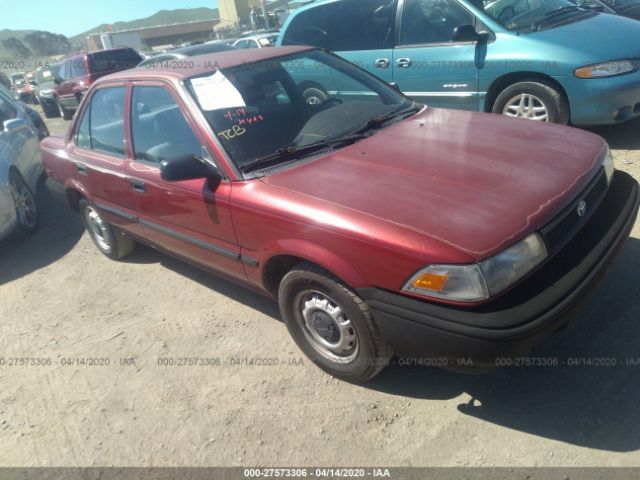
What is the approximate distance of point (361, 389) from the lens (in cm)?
254

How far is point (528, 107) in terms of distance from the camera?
4.86m

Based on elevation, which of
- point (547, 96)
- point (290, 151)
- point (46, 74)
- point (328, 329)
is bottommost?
point (328, 329)

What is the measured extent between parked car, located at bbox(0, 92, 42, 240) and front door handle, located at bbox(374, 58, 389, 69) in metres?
4.23

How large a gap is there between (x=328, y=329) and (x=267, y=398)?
51 centimetres

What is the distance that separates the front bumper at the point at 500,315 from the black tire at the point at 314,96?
159cm

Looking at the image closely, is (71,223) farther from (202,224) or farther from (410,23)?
(410,23)

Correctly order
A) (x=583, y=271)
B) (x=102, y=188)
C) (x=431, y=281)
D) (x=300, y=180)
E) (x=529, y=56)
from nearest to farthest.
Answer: (x=431, y=281), (x=583, y=271), (x=300, y=180), (x=102, y=188), (x=529, y=56)

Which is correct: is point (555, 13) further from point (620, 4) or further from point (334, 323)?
point (334, 323)

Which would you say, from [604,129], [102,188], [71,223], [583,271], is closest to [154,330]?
[102,188]

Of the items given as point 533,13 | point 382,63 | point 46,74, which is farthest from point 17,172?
point 46,74

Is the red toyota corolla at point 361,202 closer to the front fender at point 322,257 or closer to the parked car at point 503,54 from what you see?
the front fender at point 322,257

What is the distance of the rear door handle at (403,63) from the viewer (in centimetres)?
553

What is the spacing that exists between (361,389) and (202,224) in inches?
51.6

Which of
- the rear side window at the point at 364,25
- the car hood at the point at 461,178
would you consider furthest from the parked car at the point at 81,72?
the car hood at the point at 461,178
